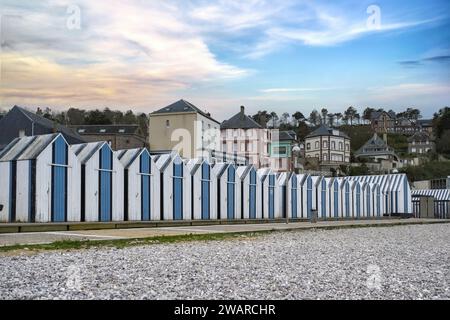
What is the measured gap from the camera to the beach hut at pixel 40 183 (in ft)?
69.3

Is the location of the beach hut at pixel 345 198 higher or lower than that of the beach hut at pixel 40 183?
lower

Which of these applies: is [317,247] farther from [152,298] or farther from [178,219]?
[178,219]

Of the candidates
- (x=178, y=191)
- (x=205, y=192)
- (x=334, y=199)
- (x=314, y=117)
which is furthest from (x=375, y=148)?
(x=178, y=191)

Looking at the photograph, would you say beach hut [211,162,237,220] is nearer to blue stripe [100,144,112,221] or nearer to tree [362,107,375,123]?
blue stripe [100,144,112,221]

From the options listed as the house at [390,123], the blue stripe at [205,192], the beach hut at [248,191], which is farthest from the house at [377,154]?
the blue stripe at [205,192]

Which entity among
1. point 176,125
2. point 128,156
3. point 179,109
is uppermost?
point 179,109

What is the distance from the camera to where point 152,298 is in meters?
6.86

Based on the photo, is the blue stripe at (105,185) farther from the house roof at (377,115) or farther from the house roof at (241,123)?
the house roof at (377,115)

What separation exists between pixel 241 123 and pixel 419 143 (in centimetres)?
5857

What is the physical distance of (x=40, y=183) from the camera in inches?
837

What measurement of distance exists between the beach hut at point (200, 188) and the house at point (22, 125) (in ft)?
56.0

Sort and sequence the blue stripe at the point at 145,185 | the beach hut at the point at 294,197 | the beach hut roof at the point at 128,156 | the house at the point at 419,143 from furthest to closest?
1. the house at the point at 419,143
2. the beach hut at the point at 294,197
3. the blue stripe at the point at 145,185
4. the beach hut roof at the point at 128,156

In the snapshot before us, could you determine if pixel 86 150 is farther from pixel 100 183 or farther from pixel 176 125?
pixel 176 125

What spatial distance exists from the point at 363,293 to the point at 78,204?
16.9m
